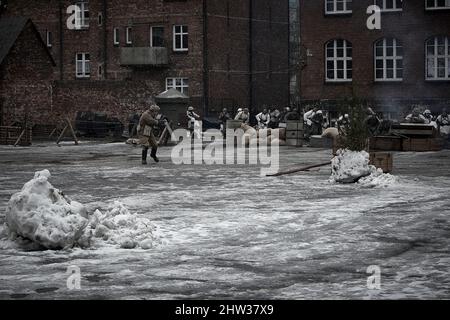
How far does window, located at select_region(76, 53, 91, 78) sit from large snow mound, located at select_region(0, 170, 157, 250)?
4160 centimetres

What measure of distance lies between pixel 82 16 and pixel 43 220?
141ft

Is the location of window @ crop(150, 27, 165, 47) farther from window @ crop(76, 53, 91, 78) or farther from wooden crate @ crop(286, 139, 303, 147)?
wooden crate @ crop(286, 139, 303, 147)

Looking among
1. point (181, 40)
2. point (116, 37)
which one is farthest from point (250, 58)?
point (116, 37)

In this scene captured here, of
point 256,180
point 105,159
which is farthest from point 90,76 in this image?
point 256,180

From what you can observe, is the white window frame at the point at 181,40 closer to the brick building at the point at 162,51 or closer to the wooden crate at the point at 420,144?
the brick building at the point at 162,51

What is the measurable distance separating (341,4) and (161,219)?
30.4 m

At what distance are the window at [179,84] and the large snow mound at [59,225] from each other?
36.3 m

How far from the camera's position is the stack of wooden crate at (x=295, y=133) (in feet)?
103

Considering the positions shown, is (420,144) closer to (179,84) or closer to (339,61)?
(339,61)

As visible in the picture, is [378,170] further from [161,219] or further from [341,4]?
[341,4]

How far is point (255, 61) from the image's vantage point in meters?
48.9

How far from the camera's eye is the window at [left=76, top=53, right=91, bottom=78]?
50.5 metres

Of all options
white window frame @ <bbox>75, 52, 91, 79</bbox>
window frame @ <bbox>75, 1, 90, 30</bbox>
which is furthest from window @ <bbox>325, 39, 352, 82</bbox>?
window frame @ <bbox>75, 1, 90, 30</bbox>

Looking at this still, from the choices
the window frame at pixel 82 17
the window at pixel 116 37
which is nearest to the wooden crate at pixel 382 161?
the window at pixel 116 37
